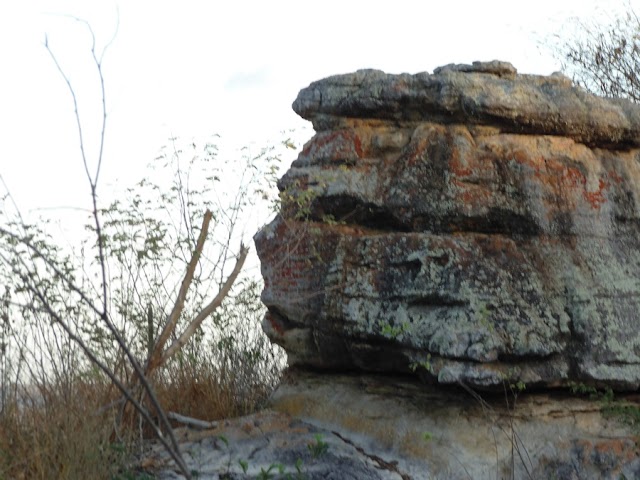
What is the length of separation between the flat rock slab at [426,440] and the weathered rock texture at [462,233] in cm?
23

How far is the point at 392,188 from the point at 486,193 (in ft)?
2.08

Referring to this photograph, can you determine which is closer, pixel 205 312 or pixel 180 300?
pixel 180 300

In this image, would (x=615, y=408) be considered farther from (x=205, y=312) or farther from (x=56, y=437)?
(x=56, y=437)

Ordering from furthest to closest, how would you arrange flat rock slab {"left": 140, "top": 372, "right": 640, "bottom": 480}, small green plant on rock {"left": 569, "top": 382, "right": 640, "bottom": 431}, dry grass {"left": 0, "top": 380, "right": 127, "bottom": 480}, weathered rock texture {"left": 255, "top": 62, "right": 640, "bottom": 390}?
small green plant on rock {"left": 569, "top": 382, "right": 640, "bottom": 431}, weathered rock texture {"left": 255, "top": 62, "right": 640, "bottom": 390}, flat rock slab {"left": 140, "top": 372, "right": 640, "bottom": 480}, dry grass {"left": 0, "top": 380, "right": 127, "bottom": 480}

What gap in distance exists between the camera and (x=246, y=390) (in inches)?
312

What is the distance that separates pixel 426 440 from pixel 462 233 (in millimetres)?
1394

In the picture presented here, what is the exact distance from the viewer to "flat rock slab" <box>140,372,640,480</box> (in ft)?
20.3

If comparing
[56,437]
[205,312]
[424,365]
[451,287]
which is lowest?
[424,365]

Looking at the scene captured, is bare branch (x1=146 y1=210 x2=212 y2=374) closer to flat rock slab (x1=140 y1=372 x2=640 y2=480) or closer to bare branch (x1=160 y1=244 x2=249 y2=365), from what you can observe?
bare branch (x1=160 y1=244 x2=249 y2=365)

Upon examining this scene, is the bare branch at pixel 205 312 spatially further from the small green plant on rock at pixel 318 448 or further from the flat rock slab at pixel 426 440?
the small green plant on rock at pixel 318 448

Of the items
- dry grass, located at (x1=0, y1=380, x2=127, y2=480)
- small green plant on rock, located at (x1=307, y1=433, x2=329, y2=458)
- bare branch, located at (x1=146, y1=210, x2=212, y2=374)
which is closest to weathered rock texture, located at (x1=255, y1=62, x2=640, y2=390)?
bare branch, located at (x1=146, y1=210, x2=212, y2=374)

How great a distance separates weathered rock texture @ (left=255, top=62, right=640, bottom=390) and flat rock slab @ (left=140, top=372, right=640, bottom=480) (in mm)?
229

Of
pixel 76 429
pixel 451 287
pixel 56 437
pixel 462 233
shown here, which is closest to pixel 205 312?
pixel 76 429

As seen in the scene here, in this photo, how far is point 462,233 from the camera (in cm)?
673
